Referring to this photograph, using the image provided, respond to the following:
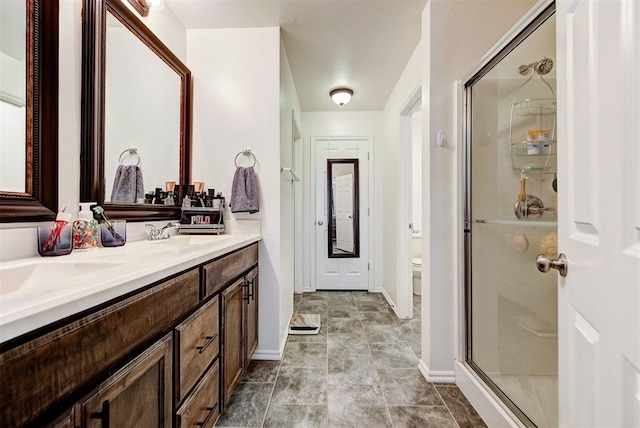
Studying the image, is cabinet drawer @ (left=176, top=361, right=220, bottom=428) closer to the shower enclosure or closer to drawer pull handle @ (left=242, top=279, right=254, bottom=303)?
drawer pull handle @ (left=242, top=279, right=254, bottom=303)

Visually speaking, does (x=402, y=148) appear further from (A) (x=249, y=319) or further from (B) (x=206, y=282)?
(B) (x=206, y=282)

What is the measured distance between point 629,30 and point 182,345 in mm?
1399

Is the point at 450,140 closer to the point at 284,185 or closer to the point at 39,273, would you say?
the point at 284,185

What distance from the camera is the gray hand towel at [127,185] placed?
141cm

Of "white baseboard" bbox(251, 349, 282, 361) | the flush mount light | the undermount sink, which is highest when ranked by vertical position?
the flush mount light

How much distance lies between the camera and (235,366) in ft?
4.87

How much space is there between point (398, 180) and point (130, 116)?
2.29 m

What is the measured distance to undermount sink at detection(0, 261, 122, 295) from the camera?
0.79 metres

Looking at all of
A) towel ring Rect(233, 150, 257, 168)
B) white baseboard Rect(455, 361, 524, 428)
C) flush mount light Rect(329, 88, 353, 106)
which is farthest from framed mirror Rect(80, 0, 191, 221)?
white baseboard Rect(455, 361, 524, 428)

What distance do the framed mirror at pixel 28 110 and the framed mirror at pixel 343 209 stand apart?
293cm

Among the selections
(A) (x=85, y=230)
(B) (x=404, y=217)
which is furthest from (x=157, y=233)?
(B) (x=404, y=217)

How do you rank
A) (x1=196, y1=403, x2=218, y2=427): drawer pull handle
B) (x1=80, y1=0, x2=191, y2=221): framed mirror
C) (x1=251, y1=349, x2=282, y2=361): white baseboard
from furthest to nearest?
(x1=251, y1=349, x2=282, y2=361): white baseboard
(x1=80, y1=0, x2=191, y2=221): framed mirror
(x1=196, y1=403, x2=218, y2=427): drawer pull handle

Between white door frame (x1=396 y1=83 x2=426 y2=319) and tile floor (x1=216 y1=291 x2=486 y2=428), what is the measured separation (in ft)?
1.34

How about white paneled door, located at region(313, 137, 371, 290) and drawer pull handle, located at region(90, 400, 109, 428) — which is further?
white paneled door, located at region(313, 137, 371, 290)
